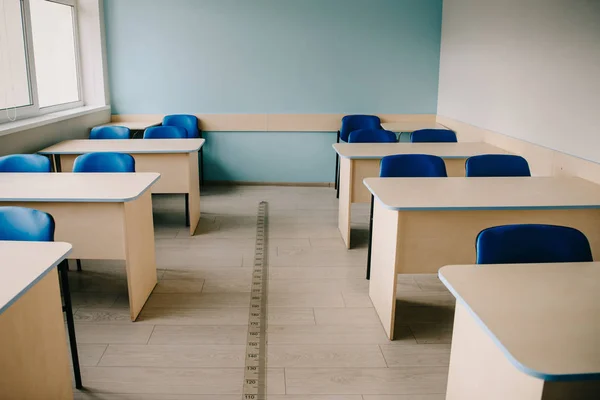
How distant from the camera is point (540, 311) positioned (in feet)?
5.00

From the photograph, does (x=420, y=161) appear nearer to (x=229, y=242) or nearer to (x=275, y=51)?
(x=229, y=242)

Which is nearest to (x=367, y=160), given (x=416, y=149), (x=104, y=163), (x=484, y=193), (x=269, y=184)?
(x=416, y=149)

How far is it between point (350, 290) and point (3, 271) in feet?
7.22

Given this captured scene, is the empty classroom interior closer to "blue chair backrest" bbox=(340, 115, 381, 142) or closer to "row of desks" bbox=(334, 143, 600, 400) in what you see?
"row of desks" bbox=(334, 143, 600, 400)

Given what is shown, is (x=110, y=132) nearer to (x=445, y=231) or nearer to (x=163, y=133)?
(x=163, y=133)

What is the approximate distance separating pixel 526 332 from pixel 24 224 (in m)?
2.01

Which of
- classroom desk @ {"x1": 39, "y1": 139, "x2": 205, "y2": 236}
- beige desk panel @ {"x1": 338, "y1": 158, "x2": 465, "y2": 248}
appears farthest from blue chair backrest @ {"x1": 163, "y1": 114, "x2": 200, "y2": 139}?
beige desk panel @ {"x1": 338, "y1": 158, "x2": 465, "y2": 248}

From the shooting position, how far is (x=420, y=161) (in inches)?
138

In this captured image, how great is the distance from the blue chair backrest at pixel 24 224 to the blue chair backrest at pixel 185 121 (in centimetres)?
396

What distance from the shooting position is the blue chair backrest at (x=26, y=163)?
138 inches

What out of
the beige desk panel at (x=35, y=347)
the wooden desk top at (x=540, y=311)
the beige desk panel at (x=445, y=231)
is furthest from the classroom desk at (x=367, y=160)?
the beige desk panel at (x=35, y=347)

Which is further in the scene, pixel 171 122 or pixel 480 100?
pixel 171 122

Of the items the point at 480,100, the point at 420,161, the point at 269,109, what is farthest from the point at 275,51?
the point at 420,161

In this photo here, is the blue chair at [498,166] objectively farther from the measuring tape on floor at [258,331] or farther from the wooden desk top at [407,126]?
the wooden desk top at [407,126]
